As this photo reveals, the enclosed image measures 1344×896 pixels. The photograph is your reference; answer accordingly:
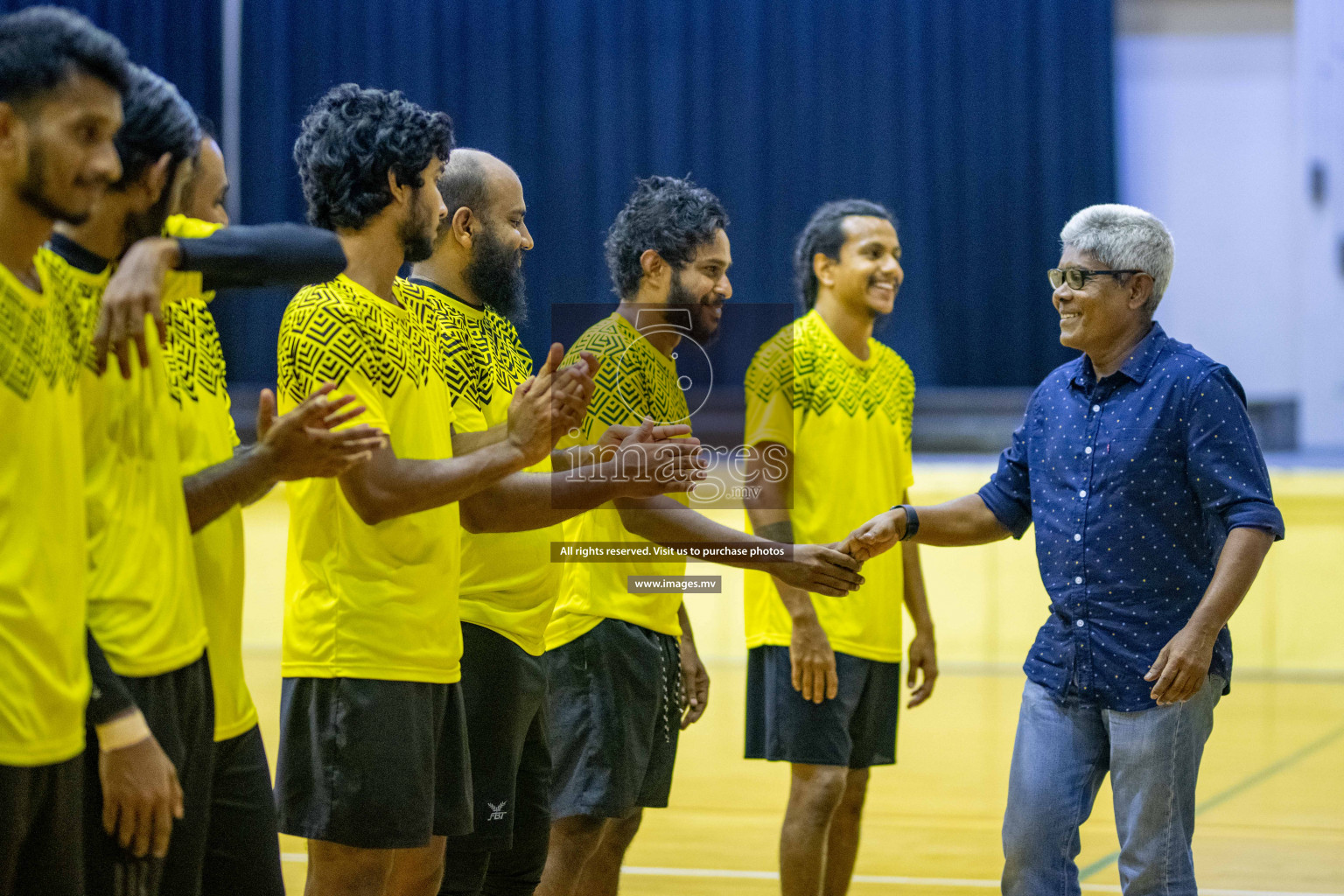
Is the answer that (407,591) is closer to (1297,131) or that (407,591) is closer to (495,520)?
(495,520)

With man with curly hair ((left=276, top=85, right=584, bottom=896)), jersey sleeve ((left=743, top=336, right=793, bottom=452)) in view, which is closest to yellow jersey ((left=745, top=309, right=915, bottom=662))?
jersey sleeve ((left=743, top=336, right=793, bottom=452))

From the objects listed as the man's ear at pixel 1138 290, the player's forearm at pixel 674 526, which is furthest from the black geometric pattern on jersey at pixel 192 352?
the man's ear at pixel 1138 290

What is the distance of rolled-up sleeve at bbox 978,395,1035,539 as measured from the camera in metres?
3.05

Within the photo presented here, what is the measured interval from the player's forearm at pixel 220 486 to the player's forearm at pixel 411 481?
23 centimetres

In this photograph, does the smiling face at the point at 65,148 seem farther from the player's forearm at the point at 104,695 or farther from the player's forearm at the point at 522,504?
the player's forearm at the point at 522,504

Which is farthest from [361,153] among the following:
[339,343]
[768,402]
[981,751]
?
[981,751]

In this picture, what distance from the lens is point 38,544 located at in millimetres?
1674

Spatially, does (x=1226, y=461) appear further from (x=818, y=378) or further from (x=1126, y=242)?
(x=818, y=378)

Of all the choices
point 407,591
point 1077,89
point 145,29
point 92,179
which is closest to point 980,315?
point 1077,89

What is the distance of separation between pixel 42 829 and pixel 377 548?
2.60 ft

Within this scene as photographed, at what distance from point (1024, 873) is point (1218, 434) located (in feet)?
3.03

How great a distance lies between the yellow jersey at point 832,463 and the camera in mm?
3627

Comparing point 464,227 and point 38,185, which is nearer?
A: point 38,185

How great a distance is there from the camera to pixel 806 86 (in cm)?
975
